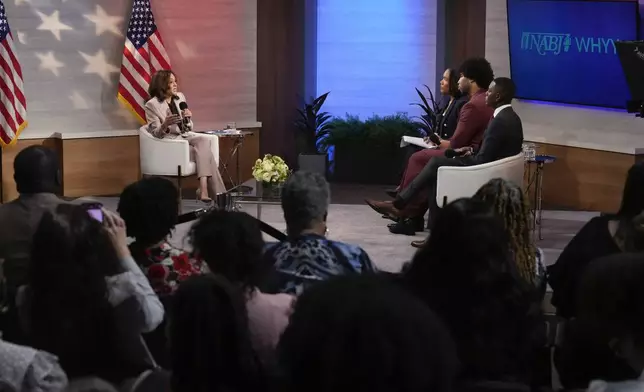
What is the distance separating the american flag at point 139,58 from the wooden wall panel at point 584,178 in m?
3.71

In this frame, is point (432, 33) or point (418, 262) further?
point (432, 33)

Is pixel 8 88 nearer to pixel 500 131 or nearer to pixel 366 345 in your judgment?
pixel 500 131

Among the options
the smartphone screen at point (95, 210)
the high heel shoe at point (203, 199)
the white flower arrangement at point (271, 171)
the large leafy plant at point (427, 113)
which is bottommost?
the high heel shoe at point (203, 199)

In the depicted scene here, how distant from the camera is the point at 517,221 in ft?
12.3

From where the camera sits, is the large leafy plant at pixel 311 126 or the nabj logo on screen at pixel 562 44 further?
the large leafy plant at pixel 311 126

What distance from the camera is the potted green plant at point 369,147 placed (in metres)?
10.2

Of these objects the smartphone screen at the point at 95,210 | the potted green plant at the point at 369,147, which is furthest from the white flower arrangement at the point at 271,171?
the smartphone screen at the point at 95,210

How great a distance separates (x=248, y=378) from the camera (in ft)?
6.90

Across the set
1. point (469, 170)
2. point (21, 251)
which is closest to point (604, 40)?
point (469, 170)

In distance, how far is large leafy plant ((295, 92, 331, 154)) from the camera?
10.1 metres

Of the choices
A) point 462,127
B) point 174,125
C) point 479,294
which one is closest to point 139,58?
point 174,125

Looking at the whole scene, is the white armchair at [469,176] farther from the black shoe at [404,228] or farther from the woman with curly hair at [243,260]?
the woman with curly hair at [243,260]

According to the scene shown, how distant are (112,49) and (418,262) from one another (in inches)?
285

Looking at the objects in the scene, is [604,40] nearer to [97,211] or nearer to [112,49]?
[112,49]
